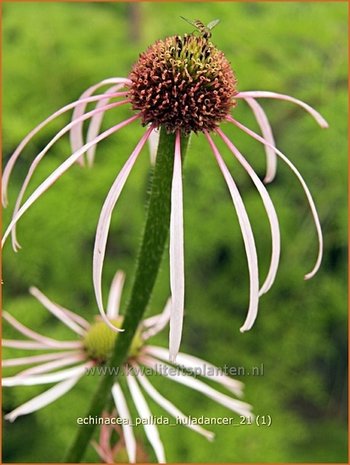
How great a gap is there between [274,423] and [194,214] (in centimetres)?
53

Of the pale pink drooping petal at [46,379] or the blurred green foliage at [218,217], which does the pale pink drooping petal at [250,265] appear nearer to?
the pale pink drooping petal at [46,379]

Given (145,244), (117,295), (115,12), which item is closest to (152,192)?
(145,244)

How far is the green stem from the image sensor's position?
0.61 meters

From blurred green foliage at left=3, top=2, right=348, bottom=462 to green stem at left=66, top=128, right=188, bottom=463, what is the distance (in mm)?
678

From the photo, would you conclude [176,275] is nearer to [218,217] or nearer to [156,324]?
[156,324]

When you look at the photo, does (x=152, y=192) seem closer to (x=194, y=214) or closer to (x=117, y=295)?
(x=117, y=295)

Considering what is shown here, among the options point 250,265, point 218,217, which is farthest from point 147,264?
point 218,217

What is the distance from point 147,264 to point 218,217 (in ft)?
3.20

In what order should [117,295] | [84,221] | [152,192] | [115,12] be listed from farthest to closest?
[115,12], [84,221], [117,295], [152,192]

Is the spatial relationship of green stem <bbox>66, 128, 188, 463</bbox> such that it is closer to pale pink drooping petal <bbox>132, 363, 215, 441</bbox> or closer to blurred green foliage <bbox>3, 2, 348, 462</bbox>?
pale pink drooping petal <bbox>132, 363, 215, 441</bbox>

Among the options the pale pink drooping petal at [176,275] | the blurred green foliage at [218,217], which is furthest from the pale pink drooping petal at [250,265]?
the blurred green foliage at [218,217]

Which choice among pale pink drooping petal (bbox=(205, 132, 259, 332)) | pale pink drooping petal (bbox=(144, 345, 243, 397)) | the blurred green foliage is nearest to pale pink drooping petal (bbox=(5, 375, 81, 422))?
pale pink drooping petal (bbox=(144, 345, 243, 397))

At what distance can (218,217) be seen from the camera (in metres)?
1.61

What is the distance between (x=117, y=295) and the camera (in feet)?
3.07
